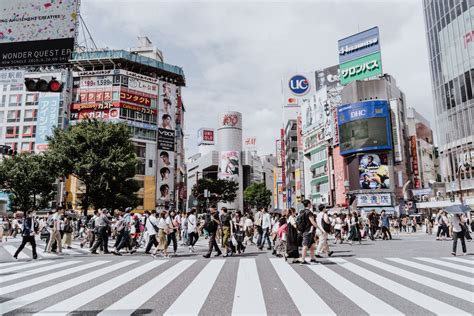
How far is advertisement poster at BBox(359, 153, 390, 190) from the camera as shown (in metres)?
44.2

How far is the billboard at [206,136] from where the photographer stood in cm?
12431

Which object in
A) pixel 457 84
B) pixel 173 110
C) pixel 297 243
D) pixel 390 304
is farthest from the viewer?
pixel 173 110

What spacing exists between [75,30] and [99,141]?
1173cm

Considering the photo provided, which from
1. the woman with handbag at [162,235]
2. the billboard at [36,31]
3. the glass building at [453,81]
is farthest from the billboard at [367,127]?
the woman with handbag at [162,235]

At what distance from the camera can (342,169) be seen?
4747 cm

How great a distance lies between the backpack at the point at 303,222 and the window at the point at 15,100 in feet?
179

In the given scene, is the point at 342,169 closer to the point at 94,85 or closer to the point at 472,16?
the point at 472,16

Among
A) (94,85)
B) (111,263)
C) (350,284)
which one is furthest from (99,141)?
(94,85)

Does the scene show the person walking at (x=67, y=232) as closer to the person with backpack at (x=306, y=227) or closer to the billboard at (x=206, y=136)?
the person with backpack at (x=306, y=227)

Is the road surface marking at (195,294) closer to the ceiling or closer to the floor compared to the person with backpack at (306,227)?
closer to the floor

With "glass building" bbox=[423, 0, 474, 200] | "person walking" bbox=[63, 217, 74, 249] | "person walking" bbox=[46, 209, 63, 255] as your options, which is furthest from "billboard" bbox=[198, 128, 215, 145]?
"person walking" bbox=[46, 209, 63, 255]

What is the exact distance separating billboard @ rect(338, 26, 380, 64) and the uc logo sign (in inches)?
1124

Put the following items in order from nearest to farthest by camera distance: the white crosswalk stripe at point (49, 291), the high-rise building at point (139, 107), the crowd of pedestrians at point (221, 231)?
the white crosswalk stripe at point (49, 291)
the crowd of pedestrians at point (221, 231)
the high-rise building at point (139, 107)

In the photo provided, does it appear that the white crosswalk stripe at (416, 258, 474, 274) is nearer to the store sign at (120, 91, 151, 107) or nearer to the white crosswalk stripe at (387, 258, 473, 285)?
the white crosswalk stripe at (387, 258, 473, 285)
